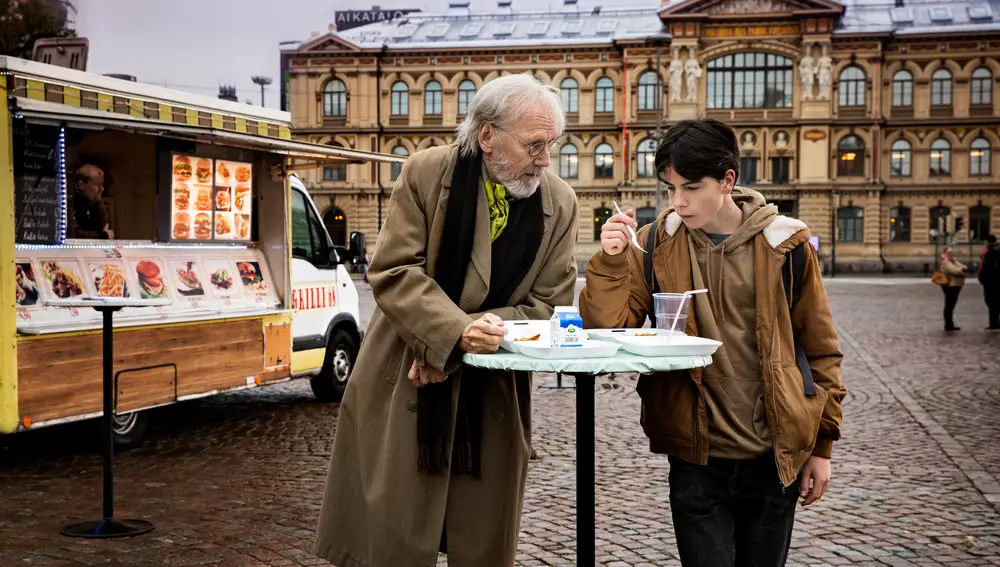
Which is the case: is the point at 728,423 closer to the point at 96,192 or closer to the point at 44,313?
the point at 44,313

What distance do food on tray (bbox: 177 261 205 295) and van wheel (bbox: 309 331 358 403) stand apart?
1.97 metres

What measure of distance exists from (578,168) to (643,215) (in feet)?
16.2

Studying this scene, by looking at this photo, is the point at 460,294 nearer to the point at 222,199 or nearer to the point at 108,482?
the point at 108,482

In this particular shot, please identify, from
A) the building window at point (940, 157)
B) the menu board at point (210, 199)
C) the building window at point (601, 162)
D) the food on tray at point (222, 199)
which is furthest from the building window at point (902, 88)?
the food on tray at point (222, 199)

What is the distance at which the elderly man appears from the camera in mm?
3143

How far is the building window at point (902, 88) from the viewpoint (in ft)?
179

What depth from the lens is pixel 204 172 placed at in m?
9.27

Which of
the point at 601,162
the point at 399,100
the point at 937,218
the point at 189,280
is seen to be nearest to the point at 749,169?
the point at 601,162

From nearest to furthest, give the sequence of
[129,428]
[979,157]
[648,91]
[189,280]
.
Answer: [129,428]
[189,280]
[979,157]
[648,91]

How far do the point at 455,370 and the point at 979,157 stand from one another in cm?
5779

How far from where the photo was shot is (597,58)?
56.8 m

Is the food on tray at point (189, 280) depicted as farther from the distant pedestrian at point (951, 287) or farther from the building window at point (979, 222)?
the building window at point (979, 222)

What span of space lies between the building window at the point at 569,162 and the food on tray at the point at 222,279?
48.6 metres

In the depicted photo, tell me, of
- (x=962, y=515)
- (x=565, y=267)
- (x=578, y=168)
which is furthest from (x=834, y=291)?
(x=565, y=267)
